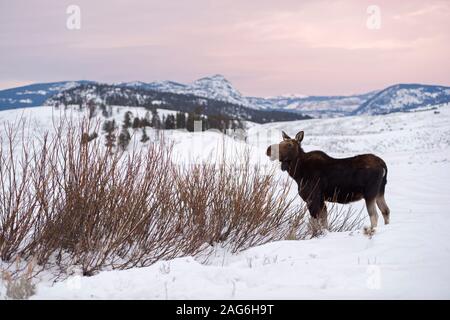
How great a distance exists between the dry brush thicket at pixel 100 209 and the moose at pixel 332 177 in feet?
2.07

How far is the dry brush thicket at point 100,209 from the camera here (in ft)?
11.5

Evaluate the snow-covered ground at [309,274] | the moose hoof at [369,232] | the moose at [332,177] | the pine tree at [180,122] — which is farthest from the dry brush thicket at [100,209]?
the pine tree at [180,122]

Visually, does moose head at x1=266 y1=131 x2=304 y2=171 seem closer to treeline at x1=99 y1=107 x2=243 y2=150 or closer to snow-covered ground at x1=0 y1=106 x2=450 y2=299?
treeline at x1=99 y1=107 x2=243 y2=150

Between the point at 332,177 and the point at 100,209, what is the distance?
2.91 metres

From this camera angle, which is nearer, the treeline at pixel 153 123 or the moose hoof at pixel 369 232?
the treeline at pixel 153 123

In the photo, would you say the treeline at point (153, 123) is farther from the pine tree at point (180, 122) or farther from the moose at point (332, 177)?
the moose at point (332, 177)

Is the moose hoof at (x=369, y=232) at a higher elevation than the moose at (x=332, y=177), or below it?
below

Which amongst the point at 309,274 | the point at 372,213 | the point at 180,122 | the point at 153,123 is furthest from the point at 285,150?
the point at 180,122

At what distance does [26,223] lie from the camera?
3477 millimetres

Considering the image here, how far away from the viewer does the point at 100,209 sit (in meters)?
3.77

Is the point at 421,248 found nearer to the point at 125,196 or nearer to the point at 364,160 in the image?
the point at 364,160

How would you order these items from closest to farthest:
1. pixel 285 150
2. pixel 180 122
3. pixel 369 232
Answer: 1. pixel 369 232
2. pixel 285 150
3. pixel 180 122

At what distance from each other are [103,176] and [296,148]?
2.70 metres

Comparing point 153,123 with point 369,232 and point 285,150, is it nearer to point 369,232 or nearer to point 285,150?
point 285,150
